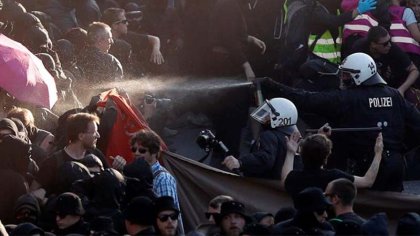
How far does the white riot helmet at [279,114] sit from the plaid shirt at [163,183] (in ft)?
4.31

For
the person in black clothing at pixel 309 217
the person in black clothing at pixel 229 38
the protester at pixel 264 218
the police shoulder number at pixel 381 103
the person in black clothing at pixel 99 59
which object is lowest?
the person in black clothing at pixel 229 38

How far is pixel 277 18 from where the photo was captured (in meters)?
18.8

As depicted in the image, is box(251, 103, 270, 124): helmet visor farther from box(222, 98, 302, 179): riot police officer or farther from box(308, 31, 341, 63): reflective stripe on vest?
box(308, 31, 341, 63): reflective stripe on vest

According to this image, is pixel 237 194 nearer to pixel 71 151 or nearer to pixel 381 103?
pixel 71 151

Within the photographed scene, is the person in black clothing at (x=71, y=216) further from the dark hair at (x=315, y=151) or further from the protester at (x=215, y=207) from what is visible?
the dark hair at (x=315, y=151)

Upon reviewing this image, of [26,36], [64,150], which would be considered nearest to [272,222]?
[64,150]

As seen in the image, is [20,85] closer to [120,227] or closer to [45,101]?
[45,101]

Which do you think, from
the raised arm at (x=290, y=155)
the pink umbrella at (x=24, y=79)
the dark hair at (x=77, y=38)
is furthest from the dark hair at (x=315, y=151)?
the dark hair at (x=77, y=38)

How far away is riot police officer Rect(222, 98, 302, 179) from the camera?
13.6 metres

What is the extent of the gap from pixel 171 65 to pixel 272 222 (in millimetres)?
6411

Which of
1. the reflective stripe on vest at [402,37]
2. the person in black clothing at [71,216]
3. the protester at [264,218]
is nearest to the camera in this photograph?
the person in black clothing at [71,216]

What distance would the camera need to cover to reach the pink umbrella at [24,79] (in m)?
14.1

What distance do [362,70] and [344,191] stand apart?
9.75 ft

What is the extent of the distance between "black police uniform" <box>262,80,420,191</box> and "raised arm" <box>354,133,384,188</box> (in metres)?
0.49
